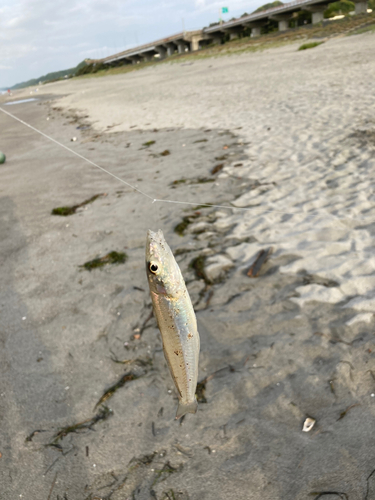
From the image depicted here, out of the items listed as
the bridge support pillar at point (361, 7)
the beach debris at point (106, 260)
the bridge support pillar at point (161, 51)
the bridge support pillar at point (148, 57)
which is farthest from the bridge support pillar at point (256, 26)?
the beach debris at point (106, 260)

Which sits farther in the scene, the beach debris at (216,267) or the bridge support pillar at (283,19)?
the bridge support pillar at (283,19)

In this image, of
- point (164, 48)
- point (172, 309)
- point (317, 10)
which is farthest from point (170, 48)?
point (172, 309)

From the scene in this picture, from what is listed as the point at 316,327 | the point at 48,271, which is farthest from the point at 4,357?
the point at 316,327

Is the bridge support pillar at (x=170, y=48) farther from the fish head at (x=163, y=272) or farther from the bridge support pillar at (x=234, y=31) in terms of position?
the fish head at (x=163, y=272)

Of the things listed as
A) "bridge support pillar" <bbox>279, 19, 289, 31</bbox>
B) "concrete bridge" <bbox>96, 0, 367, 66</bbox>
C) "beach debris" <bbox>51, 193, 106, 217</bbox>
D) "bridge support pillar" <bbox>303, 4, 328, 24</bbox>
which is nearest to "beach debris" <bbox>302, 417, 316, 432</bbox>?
"beach debris" <bbox>51, 193, 106, 217</bbox>

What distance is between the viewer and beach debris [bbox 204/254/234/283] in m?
4.77

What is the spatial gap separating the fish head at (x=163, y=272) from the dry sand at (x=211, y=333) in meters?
1.78

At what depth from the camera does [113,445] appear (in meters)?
3.05

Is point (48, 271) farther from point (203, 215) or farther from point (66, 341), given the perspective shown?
point (203, 215)

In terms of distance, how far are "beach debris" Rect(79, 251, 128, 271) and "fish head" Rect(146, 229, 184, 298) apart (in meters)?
3.67

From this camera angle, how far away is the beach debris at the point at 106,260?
5387 millimetres

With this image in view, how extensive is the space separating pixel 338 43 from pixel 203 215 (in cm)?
2123

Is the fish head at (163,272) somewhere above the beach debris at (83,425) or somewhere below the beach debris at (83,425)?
above

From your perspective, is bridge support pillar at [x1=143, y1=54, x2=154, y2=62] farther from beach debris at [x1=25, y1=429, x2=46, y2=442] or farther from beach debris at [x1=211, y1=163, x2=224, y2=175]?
beach debris at [x1=25, y1=429, x2=46, y2=442]
